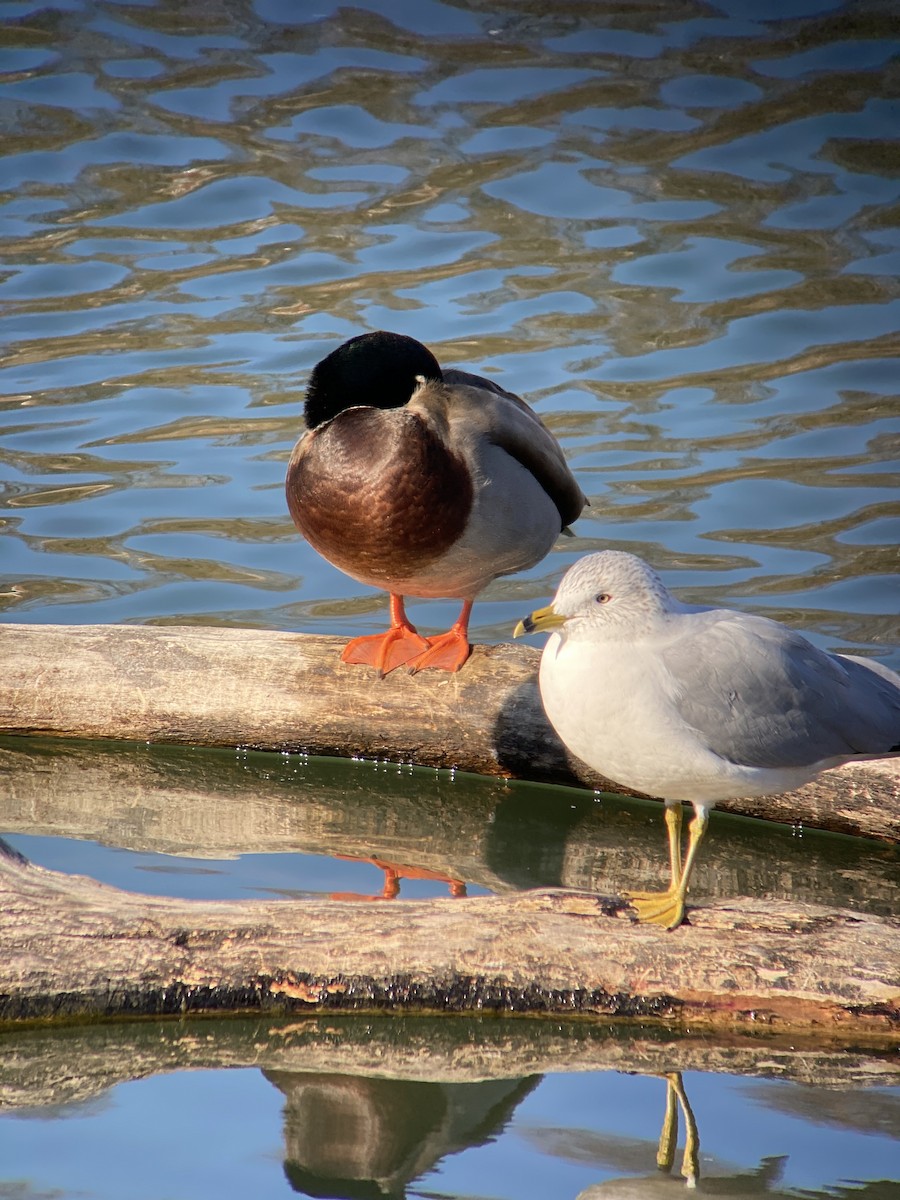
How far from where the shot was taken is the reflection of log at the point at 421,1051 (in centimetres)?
281

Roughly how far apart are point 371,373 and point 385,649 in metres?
0.79

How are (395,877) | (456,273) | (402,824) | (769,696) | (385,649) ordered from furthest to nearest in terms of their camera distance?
(456,273)
(385,649)
(402,824)
(395,877)
(769,696)

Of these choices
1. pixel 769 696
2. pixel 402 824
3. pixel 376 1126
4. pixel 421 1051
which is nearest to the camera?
pixel 376 1126

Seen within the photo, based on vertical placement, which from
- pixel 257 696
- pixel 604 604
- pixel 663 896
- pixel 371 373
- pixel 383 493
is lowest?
pixel 257 696

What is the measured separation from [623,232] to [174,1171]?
8.90 m

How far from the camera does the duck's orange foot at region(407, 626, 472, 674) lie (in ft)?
14.2

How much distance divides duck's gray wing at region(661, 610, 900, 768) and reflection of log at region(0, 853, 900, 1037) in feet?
1.10

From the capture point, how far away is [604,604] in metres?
2.97

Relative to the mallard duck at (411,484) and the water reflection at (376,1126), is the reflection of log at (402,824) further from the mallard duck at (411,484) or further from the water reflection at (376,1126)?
the water reflection at (376,1126)

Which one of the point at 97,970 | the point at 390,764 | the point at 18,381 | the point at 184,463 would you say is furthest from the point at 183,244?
the point at 97,970

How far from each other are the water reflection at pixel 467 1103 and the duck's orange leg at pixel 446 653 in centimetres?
149

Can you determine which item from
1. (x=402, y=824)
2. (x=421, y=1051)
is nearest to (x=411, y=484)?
(x=402, y=824)

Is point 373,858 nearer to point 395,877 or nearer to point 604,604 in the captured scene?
point 395,877

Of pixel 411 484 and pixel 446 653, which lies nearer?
pixel 411 484
